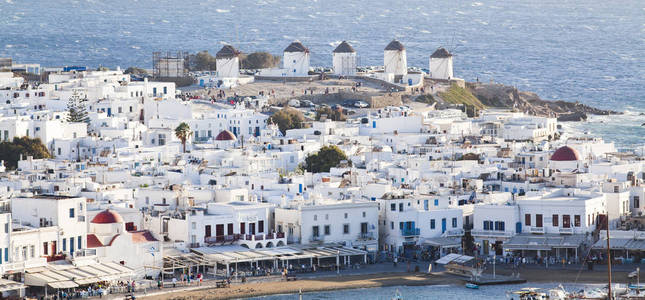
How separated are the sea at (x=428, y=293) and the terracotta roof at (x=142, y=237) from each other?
5426 mm

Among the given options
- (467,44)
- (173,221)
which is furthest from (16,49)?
(173,221)

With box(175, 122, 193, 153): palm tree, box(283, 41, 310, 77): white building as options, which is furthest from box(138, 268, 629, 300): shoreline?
box(283, 41, 310, 77): white building

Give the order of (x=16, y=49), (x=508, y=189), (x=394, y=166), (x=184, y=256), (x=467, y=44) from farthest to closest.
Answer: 1. (x=467, y=44)
2. (x=16, y=49)
3. (x=394, y=166)
4. (x=508, y=189)
5. (x=184, y=256)

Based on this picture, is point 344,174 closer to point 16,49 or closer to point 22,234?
point 22,234

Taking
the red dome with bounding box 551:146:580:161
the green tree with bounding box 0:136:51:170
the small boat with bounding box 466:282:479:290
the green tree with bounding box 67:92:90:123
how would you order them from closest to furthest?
the small boat with bounding box 466:282:479:290 < the red dome with bounding box 551:146:580:161 < the green tree with bounding box 0:136:51:170 < the green tree with bounding box 67:92:90:123

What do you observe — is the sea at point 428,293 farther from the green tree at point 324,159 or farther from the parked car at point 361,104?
the parked car at point 361,104

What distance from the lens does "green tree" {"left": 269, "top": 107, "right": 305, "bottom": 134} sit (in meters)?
97.2

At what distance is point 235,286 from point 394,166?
21.3m

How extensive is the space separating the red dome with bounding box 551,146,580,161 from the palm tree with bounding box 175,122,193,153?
2017 centimetres

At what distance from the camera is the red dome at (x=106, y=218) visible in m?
60.5

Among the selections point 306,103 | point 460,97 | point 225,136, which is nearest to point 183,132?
point 225,136

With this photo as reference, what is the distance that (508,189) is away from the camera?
71.6m

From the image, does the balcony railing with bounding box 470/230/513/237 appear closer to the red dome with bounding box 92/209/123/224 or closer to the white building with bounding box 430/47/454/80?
the red dome with bounding box 92/209/123/224

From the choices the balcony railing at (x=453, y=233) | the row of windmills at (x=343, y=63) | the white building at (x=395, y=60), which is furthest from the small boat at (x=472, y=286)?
the white building at (x=395, y=60)
